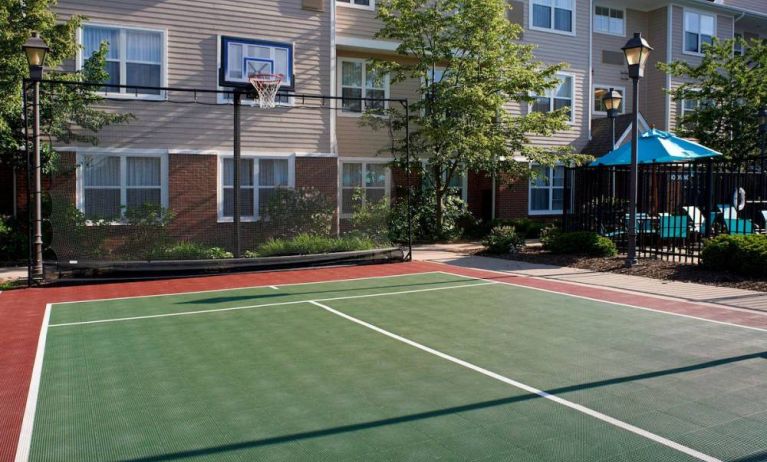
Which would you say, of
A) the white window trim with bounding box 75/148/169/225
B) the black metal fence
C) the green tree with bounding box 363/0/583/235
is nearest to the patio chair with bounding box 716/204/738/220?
the black metal fence

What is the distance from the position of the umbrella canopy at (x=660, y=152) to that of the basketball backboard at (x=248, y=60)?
9.51 meters

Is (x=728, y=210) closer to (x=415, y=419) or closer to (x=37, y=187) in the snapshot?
(x=415, y=419)

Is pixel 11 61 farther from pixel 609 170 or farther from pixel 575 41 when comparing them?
pixel 575 41

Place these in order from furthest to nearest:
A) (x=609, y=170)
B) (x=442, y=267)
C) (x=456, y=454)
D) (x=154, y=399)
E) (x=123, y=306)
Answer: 1. (x=609, y=170)
2. (x=442, y=267)
3. (x=123, y=306)
4. (x=154, y=399)
5. (x=456, y=454)

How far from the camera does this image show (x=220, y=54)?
741 inches

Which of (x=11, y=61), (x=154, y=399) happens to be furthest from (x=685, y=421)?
(x=11, y=61)

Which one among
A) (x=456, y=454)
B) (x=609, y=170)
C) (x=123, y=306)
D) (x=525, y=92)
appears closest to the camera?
(x=456, y=454)

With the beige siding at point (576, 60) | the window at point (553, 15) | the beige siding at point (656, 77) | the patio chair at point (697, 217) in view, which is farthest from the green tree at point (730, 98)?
the patio chair at point (697, 217)

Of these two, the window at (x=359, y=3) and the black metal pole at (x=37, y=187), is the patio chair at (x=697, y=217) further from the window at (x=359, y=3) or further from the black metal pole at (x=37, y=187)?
the black metal pole at (x=37, y=187)

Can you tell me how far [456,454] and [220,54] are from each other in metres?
16.5

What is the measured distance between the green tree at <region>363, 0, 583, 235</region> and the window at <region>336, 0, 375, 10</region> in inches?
31.0

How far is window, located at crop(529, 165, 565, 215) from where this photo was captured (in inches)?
1028

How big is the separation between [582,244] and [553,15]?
13282 mm

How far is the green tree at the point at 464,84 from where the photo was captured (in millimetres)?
20500
